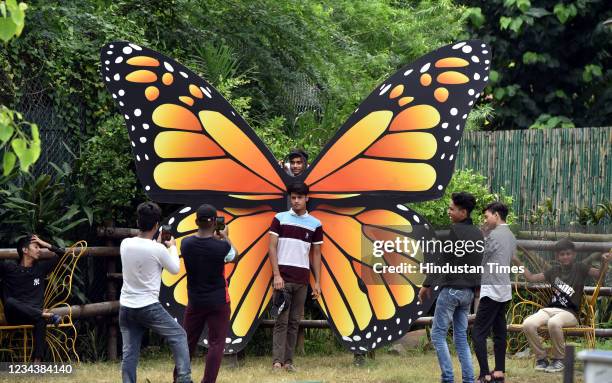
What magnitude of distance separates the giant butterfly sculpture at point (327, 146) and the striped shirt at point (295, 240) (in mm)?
229

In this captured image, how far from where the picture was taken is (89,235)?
1036cm

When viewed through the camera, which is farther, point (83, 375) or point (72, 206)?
point (72, 206)

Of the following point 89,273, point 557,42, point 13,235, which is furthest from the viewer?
point 557,42

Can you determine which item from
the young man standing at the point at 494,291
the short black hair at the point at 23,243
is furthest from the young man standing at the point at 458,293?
the short black hair at the point at 23,243

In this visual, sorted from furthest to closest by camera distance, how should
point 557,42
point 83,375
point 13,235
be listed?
point 557,42
point 13,235
point 83,375

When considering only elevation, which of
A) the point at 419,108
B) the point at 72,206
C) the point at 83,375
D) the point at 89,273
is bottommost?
the point at 83,375

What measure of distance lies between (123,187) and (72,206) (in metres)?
0.49

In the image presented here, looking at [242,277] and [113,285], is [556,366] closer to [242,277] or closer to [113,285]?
[242,277]

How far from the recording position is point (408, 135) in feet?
30.1

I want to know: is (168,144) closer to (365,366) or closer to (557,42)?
(365,366)

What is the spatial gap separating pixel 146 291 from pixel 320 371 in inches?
91.2

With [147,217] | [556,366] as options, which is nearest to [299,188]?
[147,217]

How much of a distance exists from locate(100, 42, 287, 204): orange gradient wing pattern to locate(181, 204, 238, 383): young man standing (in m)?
1.56

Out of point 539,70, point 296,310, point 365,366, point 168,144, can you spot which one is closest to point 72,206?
point 168,144
